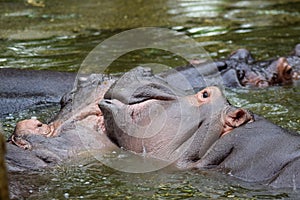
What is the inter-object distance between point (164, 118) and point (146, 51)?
456 centimetres

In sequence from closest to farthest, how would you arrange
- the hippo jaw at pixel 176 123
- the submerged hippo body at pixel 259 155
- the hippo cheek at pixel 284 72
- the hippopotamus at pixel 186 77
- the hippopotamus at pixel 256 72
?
the submerged hippo body at pixel 259 155 < the hippo jaw at pixel 176 123 < the hippopotamus at pixel 186 77 < the hippopotamus at pixel 256 72 < the hippo cheek at pixel 284 72

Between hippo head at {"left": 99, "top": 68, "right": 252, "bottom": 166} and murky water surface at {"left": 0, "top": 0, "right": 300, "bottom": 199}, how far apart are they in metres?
0.22

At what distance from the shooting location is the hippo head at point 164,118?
13.8ft

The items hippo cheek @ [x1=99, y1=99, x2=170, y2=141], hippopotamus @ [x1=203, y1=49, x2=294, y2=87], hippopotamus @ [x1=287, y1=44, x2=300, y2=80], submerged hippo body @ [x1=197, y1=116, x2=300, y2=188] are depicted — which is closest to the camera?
submerged hippo body @ [x1=197, y1=116, x2=300, y2=188]

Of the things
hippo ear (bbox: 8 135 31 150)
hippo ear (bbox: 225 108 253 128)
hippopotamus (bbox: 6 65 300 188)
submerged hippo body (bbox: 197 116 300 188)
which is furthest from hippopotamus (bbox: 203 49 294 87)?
hippo ear (bbox: 8 135 31 150)

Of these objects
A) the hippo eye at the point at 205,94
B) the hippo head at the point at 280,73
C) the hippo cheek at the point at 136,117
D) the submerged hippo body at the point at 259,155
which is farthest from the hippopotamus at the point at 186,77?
the submerged hippo body at the point at 259,155

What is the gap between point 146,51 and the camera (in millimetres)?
8805

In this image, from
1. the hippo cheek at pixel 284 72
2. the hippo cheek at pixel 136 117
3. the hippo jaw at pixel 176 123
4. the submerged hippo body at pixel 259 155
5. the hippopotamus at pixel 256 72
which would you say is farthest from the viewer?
the hippo cheek at pixel 284 72

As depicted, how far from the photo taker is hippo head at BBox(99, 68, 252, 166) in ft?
13.8

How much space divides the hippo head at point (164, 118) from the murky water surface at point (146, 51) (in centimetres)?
22

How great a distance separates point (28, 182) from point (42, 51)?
204 inches

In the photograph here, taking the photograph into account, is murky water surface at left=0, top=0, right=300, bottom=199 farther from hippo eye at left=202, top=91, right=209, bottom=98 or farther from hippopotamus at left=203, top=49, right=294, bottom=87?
hippo eye at left=202, top=91, right=209, bottom=98

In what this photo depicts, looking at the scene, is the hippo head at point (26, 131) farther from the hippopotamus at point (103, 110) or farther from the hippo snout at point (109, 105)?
the hippo snout at point (109, 105)

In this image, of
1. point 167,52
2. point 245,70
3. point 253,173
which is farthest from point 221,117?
point 167,52
